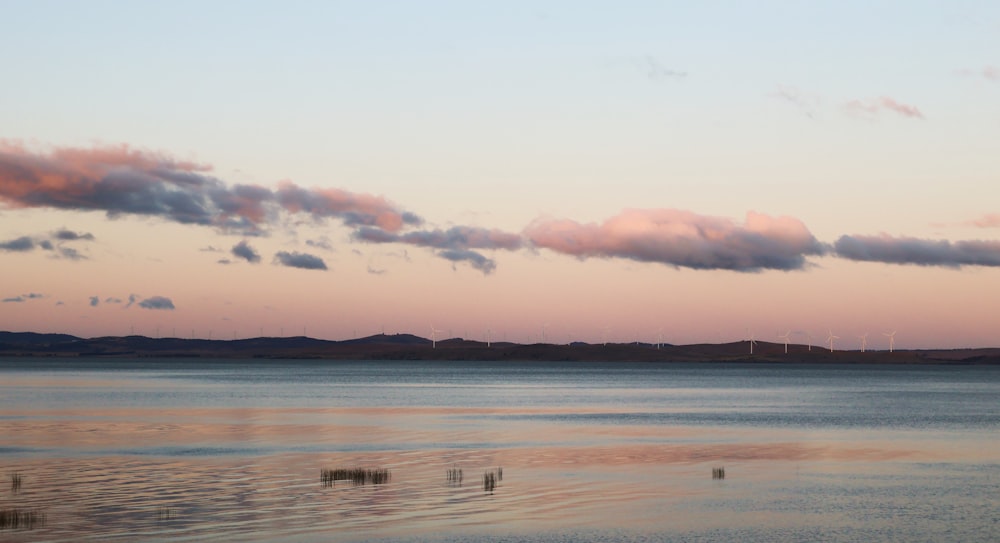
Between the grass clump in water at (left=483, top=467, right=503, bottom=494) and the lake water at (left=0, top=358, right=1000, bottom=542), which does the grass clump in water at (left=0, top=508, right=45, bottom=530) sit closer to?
the lake water at (left=0, top=358, right=1000, bottom=542)

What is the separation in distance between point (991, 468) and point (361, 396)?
8586 centimetres

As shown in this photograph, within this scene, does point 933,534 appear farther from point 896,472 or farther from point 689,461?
point 689,461

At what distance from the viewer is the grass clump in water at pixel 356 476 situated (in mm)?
40594

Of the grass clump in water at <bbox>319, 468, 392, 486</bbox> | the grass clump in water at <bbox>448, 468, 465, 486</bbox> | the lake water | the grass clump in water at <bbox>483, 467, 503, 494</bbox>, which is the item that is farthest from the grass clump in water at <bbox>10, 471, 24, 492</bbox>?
the grass clump in water at <bbox>483, 467, 503, 494</bbox>

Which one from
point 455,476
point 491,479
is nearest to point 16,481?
point 455,476

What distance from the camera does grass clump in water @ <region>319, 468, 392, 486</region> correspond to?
4059cm

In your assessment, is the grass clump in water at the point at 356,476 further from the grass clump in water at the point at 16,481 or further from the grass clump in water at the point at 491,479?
the grass clump in water at the point at 16,481

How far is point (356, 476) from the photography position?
41500 mm

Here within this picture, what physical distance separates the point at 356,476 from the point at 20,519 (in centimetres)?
1347

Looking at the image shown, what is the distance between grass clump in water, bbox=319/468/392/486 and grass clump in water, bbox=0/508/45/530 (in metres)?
10.9

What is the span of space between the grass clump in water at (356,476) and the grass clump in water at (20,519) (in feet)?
35.9

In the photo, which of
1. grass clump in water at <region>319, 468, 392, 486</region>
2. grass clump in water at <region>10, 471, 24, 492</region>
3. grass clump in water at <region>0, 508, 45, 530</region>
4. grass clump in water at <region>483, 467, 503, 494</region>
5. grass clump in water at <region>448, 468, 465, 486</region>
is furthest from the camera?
grass clump in water at <region>448, 468, 465, 486</region>

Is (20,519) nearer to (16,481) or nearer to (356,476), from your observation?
(16,481)

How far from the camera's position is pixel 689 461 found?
1986 inches
